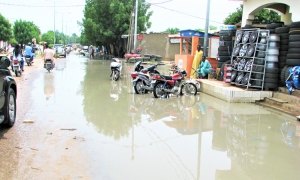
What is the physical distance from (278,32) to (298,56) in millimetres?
1268

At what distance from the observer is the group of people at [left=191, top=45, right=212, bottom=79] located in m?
13.8

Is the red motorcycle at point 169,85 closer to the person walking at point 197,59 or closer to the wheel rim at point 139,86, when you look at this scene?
the wheel rim at point 139,86

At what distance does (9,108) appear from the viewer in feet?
19.9

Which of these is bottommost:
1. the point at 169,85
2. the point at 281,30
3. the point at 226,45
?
the point at 169,85

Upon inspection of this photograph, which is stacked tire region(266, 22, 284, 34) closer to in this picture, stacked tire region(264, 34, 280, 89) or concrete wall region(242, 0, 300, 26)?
stacked tire region(264, 34, 280, 89)

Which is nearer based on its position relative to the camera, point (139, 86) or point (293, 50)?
point (293, 50)

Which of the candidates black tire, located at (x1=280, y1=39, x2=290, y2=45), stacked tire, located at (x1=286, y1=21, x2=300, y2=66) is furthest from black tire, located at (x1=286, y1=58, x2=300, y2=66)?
black tire, located at (x1=280, y1=39, x2=290, y2=45)

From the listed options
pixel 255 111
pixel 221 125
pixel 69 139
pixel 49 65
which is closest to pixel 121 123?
pixel 69 139

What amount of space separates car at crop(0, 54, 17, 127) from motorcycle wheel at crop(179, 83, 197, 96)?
6743 millimetres

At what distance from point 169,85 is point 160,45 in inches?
1030

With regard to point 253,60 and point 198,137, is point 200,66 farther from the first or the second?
point 198,137

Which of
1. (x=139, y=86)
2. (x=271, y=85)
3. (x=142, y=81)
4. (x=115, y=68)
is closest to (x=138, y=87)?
(x=139, y=86)

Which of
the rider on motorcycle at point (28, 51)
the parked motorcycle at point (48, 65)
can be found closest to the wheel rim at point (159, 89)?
the parked motorcycle at point (48, 65)

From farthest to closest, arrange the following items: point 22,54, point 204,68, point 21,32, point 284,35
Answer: point 21,32, point 22,54, point 204,68, point 284,35
